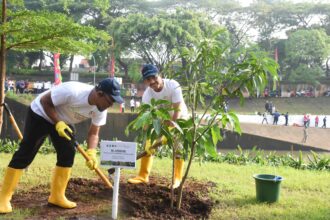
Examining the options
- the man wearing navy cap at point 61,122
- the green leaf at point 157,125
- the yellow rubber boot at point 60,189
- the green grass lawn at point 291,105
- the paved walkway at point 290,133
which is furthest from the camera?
the green grass lawn at point 291,105

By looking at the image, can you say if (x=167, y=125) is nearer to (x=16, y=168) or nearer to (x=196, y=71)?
(x=196, y=71)

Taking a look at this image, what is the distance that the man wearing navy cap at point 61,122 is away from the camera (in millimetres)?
3855

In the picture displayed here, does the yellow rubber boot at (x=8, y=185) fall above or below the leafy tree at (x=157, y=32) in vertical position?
below

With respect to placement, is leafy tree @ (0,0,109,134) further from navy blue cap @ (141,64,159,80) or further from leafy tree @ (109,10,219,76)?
leafy tree @ (109,10,219,76)

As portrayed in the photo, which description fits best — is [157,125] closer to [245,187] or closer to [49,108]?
[49,108]

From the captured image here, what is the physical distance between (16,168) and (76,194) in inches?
39.4

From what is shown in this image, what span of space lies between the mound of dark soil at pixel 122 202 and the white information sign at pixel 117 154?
629mm

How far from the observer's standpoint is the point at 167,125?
3.94 metres

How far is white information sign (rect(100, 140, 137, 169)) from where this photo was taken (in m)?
3.80

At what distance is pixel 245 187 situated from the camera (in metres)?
5.75

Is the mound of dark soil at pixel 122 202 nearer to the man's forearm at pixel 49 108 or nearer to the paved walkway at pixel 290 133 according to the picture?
the man's forearm at pixel 49 108

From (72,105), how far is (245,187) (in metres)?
3.01

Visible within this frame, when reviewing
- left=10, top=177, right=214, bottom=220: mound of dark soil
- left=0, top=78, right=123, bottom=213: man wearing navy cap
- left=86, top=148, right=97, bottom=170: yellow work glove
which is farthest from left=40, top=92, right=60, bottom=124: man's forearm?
left=10, top=177, right=214, bottom=220: mound of dark soil

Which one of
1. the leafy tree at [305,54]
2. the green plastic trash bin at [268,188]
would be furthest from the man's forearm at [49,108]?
the leafy tree at [305,54]
